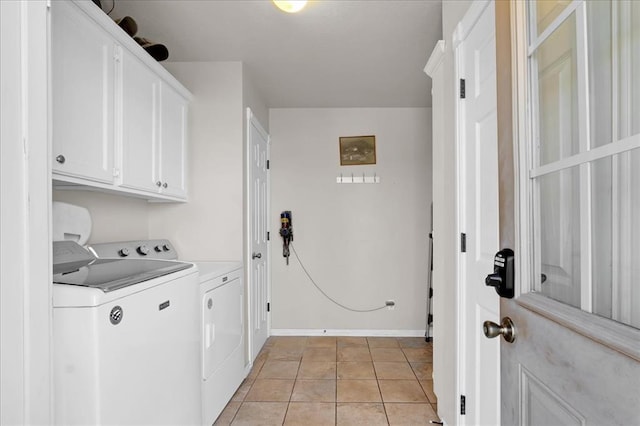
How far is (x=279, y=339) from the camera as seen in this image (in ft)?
11.8

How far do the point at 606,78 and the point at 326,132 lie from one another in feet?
10.8

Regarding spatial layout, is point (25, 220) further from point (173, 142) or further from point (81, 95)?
point (173, 142)

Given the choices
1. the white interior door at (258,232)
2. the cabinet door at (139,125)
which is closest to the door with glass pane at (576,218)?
the cabinet door at (139,125)

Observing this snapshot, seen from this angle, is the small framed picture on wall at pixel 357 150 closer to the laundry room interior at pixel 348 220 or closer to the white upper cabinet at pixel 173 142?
the laundry room interior at pixel 348 220

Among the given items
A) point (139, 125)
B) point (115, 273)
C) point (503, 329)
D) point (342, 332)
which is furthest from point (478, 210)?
point (342, 332)

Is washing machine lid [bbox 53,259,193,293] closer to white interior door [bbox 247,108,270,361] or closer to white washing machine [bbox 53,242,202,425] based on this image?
white washing machine [bbox 53,242,202,425]

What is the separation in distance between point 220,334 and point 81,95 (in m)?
1.55

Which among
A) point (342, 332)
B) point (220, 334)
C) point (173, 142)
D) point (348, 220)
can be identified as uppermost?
point (173, 142)

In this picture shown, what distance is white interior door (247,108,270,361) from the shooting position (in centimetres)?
289

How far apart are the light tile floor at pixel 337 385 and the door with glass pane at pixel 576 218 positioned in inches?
63.4

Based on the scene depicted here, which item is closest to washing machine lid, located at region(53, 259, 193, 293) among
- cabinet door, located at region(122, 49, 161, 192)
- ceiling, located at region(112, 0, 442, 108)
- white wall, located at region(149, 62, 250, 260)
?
cabinet door, located at region(122, 49, 161, 192)

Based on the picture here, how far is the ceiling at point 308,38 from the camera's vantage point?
79.1 inches

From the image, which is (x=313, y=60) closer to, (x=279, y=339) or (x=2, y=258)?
(x=2, y=258)

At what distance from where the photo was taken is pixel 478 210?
1473mm
